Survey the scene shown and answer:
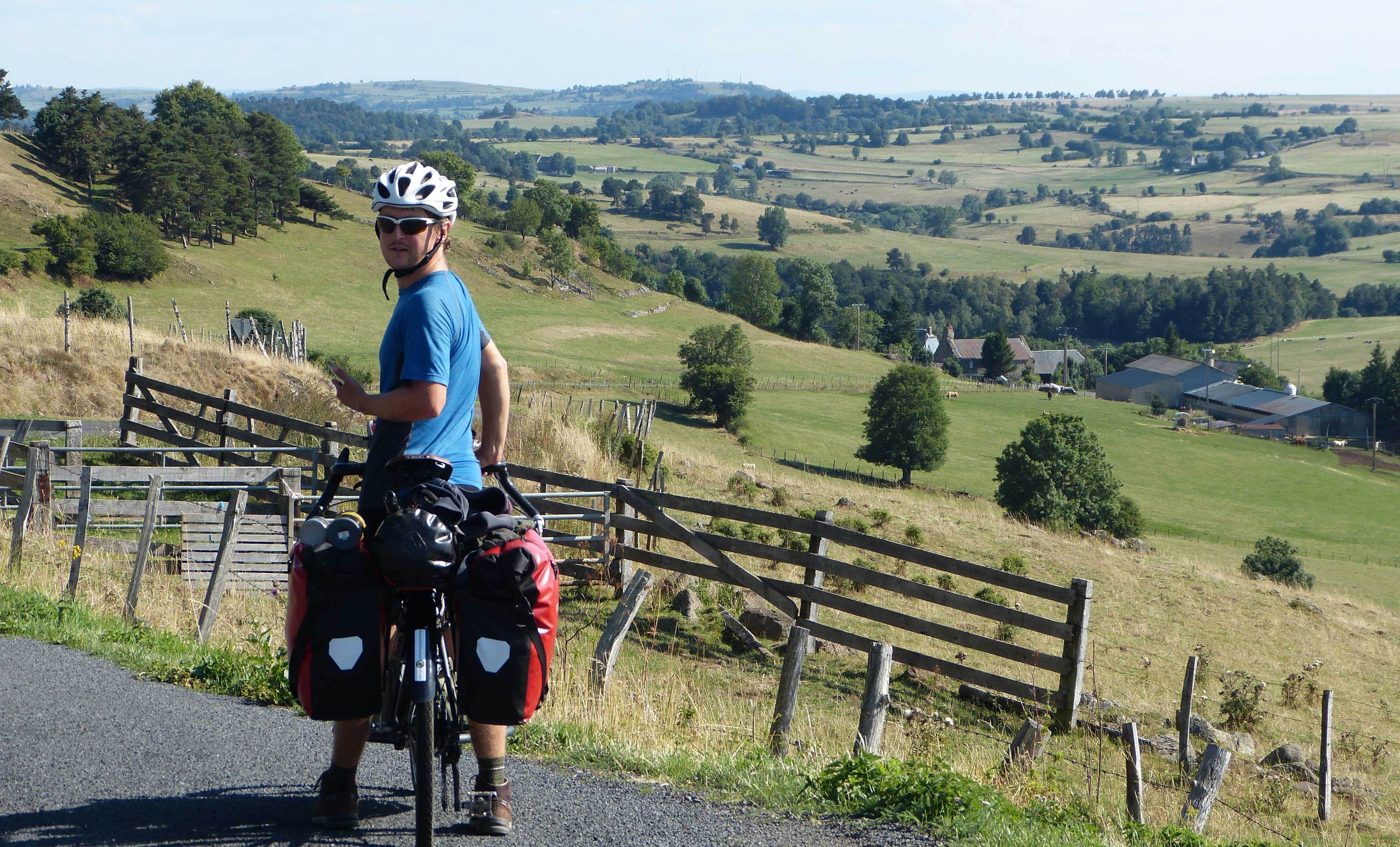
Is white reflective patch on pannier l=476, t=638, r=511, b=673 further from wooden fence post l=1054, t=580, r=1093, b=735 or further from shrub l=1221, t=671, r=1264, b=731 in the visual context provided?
shrub l=1221, t=671, r=1264, b=731

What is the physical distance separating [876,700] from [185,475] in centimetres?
884

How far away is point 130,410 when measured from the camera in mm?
18094

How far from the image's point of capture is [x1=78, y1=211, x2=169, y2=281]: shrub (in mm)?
53875

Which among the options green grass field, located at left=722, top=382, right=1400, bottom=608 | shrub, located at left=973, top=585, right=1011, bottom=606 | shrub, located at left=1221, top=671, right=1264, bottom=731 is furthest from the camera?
green grass field, located at left=722, top=382, right=1400, bottom=608

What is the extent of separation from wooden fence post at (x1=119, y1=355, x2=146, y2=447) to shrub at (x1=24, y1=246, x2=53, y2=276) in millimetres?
37022

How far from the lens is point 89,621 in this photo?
7047mm

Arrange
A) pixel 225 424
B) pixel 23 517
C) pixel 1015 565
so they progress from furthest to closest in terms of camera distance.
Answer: pixel 1015 565 < pixel 225 424 < pixel 23 517

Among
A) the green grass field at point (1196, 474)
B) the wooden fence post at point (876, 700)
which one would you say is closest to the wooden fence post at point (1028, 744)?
the wooden fence post at point (876, 700)

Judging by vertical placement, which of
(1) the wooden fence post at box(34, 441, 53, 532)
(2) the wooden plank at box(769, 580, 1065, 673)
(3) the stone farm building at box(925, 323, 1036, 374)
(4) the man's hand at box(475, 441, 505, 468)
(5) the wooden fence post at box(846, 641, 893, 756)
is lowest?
(3) the stone farm building at box(925, 323, 1036, 374)

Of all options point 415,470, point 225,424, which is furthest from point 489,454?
point 225,424

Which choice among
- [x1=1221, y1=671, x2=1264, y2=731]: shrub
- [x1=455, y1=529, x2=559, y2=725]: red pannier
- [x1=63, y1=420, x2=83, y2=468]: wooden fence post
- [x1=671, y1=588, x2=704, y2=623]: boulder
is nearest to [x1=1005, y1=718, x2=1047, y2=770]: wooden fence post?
[x1=455, y1=529, x2=559, y2=725]: red pannier

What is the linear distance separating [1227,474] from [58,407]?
234ft

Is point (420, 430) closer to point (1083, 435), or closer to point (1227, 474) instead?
point (1083, 435)

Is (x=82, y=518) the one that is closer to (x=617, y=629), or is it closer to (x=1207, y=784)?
(x=617, y=629)
